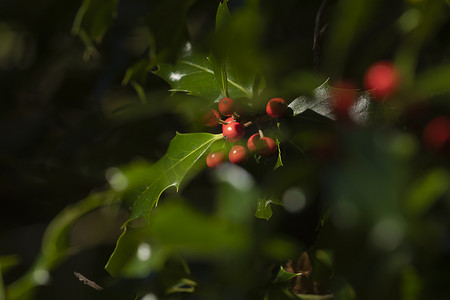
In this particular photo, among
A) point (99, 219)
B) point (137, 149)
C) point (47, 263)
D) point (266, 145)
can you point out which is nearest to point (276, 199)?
point (266, 145)

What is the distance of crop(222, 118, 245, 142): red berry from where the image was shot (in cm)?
76

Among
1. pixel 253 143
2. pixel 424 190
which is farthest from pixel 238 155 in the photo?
pixel 424 190

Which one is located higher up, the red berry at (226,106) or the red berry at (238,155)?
the red berry at (226,106)

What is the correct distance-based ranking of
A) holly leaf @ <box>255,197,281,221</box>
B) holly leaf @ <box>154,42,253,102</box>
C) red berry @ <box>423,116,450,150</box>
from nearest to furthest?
1. red berry @ <box>423,116,450,150</box>
2. holly leaf @ <box>255,197,281,221</box>
3. holly leaf @ <box>154,42,253,102</box>

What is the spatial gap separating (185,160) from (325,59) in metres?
0.27

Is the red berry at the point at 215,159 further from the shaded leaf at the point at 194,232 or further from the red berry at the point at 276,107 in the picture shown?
→ the shaded leaf at the point at 194,232

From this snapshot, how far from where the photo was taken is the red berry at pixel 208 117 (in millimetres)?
789

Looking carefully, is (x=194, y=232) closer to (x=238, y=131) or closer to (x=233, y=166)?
(x=233, y=166)

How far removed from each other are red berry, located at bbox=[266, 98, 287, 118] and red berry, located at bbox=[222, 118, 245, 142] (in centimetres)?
5

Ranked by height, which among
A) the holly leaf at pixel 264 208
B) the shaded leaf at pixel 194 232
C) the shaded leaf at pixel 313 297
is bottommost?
the shaded leaf at pixel 313 297

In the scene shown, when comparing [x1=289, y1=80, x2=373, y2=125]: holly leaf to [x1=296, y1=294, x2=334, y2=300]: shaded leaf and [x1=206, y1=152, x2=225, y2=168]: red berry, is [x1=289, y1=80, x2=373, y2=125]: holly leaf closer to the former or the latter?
[x1=206, y1=152, x2=225, y2=168]: red berry

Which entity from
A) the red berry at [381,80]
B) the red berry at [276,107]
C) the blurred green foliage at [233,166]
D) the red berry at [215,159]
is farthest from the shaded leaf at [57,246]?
the red berry at [381,80]

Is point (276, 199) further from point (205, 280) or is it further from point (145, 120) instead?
point (145, 120)

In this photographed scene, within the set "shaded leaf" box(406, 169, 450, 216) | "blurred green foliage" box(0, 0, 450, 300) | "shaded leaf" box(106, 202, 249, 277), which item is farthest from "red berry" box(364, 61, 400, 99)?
"shaded leaf" box(106, 202, 249, 277)
